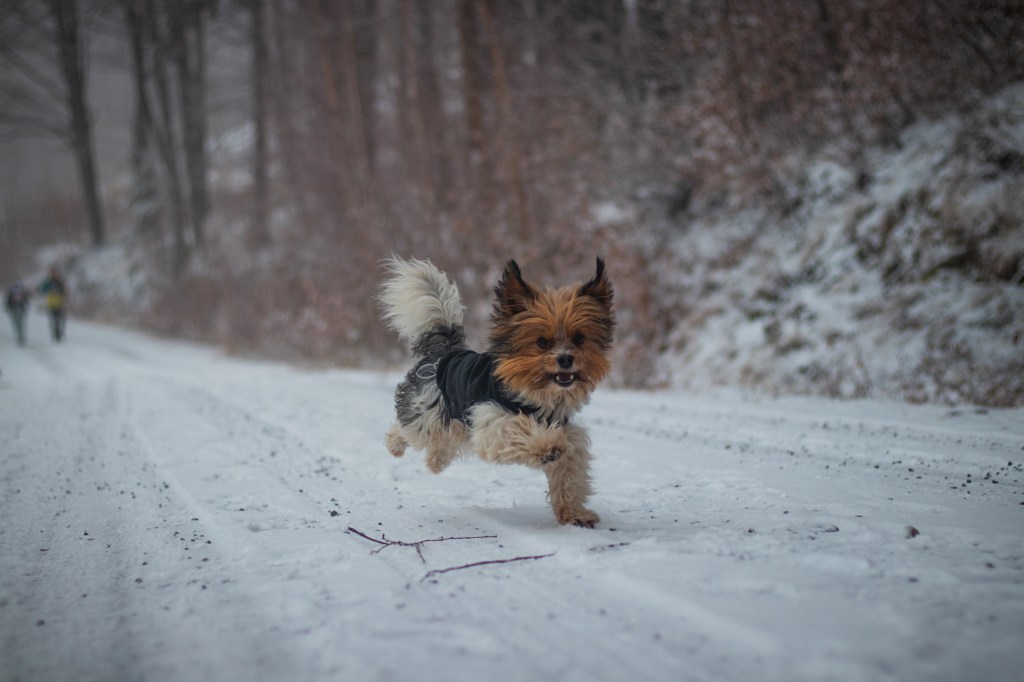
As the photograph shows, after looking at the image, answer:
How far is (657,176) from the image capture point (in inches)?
590

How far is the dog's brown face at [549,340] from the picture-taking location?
13.5 feet

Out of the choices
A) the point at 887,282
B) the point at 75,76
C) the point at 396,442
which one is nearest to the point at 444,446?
the point at 396,442

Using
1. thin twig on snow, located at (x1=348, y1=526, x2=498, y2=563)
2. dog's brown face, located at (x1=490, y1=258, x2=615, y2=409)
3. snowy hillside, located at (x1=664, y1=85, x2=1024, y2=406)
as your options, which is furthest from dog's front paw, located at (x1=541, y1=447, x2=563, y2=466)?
snowy hillside, located at (x1=664, y1=85, x2=1024, y2=406)

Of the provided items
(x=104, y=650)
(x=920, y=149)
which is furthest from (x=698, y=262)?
(x=104, y=650)

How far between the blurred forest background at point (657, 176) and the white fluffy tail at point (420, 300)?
574cm

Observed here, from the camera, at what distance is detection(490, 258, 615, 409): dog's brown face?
4.12m

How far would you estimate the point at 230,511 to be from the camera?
4598 mm

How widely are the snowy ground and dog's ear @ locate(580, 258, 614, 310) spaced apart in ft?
4.78

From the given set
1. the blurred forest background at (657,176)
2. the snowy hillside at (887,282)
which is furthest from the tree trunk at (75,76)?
the snowy hillside at (887,282)

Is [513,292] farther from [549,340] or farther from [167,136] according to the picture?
[167,136]

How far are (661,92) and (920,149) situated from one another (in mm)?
7025

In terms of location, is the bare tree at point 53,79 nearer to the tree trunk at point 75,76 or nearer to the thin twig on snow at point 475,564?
the tree trunk at point 75,76

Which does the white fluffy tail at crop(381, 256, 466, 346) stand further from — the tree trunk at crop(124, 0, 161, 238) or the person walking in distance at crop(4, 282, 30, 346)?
the tree trunk at crop(124, 0, 161, 238)

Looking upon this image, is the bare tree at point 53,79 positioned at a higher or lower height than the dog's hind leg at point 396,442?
higher
